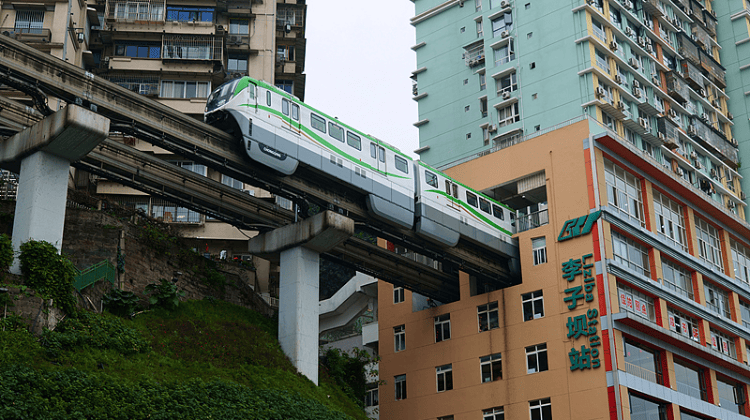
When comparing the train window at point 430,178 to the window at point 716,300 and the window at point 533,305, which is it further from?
the window at point 716,300

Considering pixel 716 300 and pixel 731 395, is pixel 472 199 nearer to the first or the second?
pixel 716 300

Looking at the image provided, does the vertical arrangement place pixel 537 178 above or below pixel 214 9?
below

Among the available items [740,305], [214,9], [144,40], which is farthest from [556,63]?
[144,40]

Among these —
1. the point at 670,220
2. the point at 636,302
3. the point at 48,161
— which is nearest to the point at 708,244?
the point at 670,220

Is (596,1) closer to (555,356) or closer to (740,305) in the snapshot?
(740,305)

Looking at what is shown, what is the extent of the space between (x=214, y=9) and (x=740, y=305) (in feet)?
118

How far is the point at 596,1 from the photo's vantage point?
183ft

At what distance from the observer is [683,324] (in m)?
42.6

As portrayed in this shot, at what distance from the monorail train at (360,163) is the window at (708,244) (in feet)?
37.5

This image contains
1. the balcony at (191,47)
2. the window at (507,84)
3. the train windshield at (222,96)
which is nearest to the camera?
the train windshield at (222,96)

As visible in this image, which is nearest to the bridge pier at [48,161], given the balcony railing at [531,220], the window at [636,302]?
the balcony railing at [531,220]

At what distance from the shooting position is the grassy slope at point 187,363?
23.4 m

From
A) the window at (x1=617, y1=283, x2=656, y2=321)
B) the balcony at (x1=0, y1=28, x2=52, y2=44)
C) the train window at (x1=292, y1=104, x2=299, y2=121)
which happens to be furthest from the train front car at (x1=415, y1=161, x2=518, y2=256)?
the balcony at (x1=0, y1=28, x2=52, y2=44)

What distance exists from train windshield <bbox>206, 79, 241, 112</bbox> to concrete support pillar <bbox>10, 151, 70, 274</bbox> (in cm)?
585
